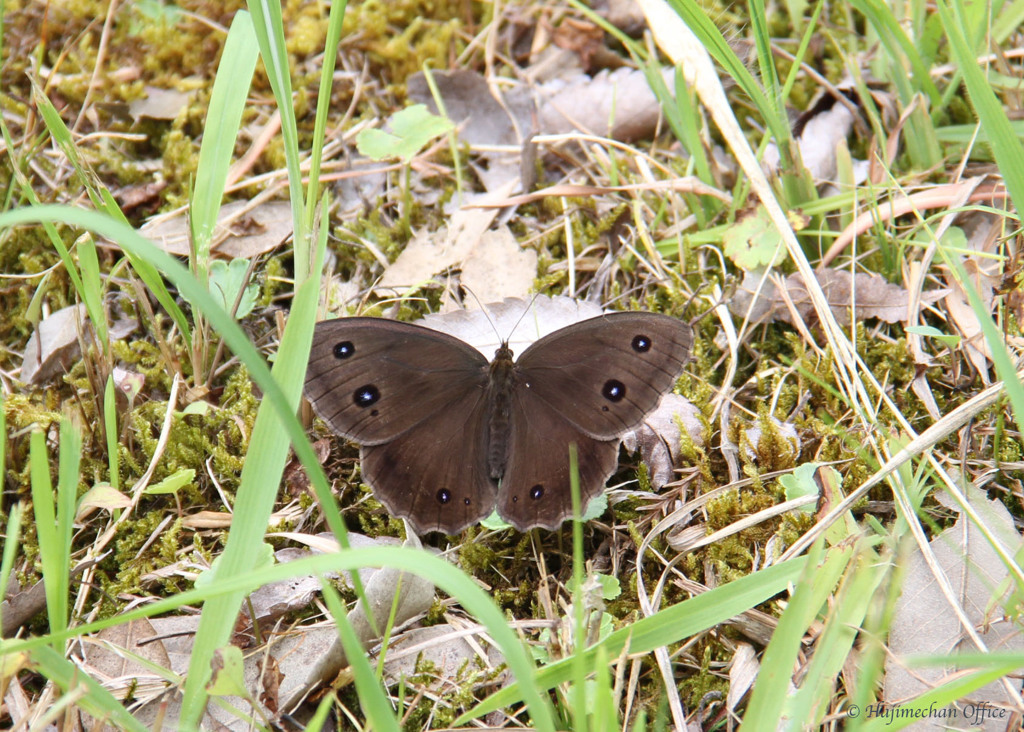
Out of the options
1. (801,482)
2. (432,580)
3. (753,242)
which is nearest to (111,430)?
(432,580)

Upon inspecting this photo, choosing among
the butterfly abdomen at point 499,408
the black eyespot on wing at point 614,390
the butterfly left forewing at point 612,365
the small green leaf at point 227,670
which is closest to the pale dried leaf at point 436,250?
the butterfly abdomen at point 499,408

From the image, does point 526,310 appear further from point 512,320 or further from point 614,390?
point 614,390

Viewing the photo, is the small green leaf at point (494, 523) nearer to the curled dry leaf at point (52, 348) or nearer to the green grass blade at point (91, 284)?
the green grass blade at point (91, 284)

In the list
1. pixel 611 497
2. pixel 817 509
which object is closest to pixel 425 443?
pixel 611 497

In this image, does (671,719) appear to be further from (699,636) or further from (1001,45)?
(1001,45)

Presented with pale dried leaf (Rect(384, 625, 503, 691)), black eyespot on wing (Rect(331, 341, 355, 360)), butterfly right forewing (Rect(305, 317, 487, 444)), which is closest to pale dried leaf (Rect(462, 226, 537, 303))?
butterfly right forewing (Rect(305, 317, 487, 444))

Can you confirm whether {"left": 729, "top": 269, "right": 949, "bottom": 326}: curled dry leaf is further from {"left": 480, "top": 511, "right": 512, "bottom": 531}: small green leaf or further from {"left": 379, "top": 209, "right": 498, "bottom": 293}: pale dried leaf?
{"left": 480, "top": 511, "right": 512, "bottom": 531}: small green leaf
